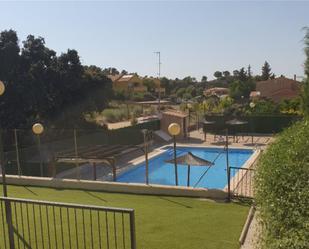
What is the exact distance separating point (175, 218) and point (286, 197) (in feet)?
14.1

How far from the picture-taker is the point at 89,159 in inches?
581

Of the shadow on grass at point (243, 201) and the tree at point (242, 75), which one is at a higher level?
the tree at point (242, 75)

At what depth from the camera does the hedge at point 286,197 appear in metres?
3.61

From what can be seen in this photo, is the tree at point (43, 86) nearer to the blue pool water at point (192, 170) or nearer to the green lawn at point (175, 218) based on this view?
the blue pool water at point (192, 170)

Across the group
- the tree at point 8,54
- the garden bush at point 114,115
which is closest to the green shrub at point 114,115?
the garden bush at point 114,115

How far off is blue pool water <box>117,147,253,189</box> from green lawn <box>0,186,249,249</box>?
6.14 metres

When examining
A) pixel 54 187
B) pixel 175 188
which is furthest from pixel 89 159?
pixel 175 188

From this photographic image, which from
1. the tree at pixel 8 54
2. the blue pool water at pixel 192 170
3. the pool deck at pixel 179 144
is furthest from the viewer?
the tree at pixel 8 54

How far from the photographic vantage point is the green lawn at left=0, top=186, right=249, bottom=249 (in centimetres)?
693

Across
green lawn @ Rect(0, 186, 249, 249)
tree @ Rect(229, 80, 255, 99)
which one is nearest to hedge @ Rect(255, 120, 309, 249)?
green lawn @ Rect(0, 186, 249, 249)

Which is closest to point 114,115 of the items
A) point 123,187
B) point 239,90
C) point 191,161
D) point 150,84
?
point 191,161

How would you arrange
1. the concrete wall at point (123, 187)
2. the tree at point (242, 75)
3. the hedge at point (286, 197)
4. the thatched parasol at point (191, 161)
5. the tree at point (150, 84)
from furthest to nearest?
the tree at point (150, 84) < the tree at point (242, 75) < the thatched parasol at point (191, 161) < the concrete wall at point (123, 187) < the hedge at point (286, 197)

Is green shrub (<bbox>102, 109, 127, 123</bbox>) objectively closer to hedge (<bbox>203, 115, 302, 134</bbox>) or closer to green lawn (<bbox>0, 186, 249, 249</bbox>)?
hedge (<bbox>203, 115, 302, 134</bbox>)

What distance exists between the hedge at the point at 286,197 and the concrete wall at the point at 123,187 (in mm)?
5045
